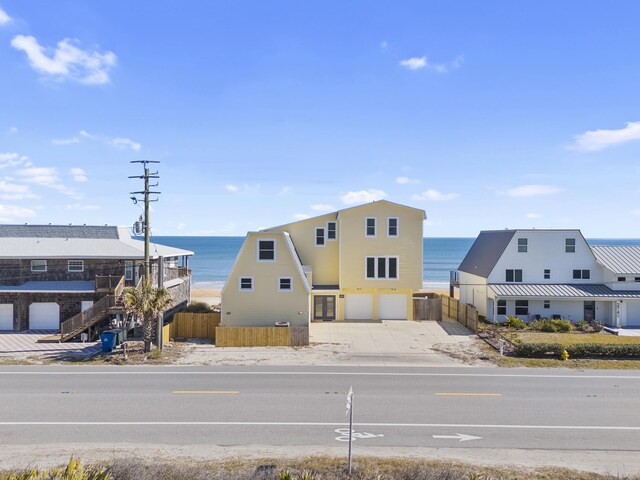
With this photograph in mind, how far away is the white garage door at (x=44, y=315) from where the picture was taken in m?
31.5

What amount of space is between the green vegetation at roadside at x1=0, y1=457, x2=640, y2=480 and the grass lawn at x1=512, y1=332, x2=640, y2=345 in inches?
771

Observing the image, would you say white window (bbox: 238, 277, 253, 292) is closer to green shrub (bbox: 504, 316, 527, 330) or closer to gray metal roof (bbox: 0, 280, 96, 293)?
gray metal roof (bbox: 0, 280, 96, 293)

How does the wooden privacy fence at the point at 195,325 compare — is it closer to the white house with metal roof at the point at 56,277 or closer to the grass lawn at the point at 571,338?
the white house with metal roof at the point at 56,277

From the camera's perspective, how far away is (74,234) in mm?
34906

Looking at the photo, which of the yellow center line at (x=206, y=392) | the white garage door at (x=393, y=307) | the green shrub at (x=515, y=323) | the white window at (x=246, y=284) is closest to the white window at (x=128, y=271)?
the white window at (x=246, y=284)

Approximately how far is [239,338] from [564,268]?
26654mm

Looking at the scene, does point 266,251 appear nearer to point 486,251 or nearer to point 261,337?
point 261,337

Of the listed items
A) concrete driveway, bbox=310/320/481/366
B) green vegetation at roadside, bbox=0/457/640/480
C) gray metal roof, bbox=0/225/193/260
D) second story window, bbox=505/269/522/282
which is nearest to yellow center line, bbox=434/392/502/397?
concrete driveway, bbox=310/320/481/366

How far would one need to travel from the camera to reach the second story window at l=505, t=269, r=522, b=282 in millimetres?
37250

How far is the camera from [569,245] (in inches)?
1470

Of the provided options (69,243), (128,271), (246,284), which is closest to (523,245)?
(246,284)

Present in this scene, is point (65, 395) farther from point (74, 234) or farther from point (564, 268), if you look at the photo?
point (564, 268)

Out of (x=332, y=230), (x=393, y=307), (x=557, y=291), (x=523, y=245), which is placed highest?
(x=332, y=230)

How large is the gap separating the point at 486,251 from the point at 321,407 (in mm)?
29028
